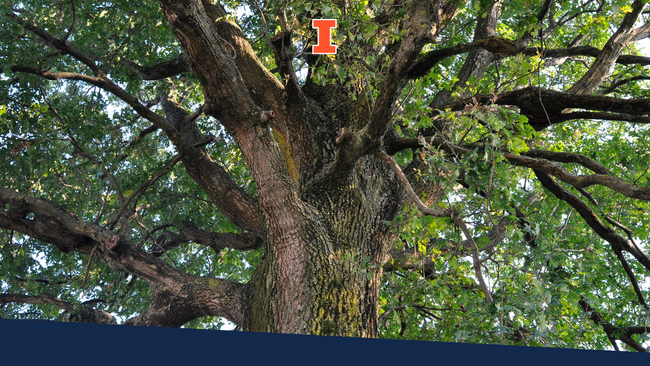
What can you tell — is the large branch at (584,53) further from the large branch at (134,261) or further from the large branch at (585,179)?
the large branch at (134,261)

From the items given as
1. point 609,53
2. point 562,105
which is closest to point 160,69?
point 562,105

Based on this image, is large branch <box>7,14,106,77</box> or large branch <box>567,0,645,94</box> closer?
large branch <box>567,0,645,94</box>

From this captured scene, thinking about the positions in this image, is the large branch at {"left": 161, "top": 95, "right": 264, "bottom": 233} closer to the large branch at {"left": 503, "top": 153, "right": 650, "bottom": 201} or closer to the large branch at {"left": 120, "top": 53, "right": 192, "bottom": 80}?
the large branch at {"left": 120, "top": 53, "right": 192, "bottom": 80}

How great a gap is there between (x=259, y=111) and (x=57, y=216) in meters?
2.47

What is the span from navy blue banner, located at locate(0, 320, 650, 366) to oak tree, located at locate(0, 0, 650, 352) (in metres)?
0.49

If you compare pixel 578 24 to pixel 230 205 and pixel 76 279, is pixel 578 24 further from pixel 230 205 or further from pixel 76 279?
pixel 76 279

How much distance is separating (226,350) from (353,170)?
275 cm

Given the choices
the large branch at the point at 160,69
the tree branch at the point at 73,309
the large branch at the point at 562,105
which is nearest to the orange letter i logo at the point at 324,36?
the large branch at the point at 562,105

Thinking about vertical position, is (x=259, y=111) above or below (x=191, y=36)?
below

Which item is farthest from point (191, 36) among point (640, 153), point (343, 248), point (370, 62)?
point (640, 153)

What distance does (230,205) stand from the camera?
5.41 metres

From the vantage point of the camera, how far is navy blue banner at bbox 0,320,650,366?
2.18 m

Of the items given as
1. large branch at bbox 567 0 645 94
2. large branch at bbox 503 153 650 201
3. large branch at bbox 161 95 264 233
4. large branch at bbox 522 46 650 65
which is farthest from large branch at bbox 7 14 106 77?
large branch at bbox 567 0 645 94

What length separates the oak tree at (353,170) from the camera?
141 inches
